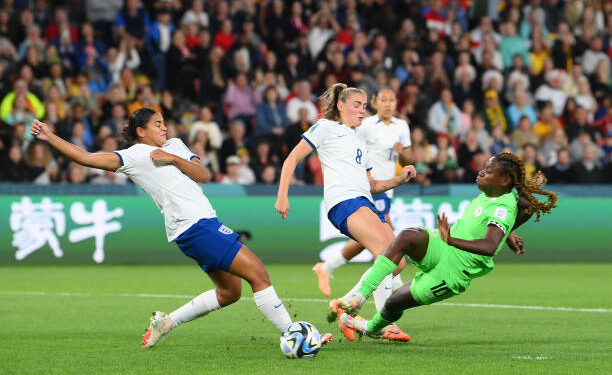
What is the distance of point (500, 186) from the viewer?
323 inches

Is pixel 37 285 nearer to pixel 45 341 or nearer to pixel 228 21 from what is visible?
pixel 45 341

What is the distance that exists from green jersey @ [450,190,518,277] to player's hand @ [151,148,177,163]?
2197 mm

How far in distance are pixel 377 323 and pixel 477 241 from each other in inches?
45.8

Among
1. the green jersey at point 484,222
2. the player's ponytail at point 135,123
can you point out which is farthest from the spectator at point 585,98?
the player's ponytail at point 135,123

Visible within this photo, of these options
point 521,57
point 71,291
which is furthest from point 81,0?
point 71,291

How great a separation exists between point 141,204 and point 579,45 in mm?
11777

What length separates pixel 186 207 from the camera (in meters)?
7.98

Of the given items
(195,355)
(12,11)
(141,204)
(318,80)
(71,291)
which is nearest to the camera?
(195,355)

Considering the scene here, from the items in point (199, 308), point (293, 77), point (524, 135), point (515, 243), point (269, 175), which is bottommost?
point (269, 175)

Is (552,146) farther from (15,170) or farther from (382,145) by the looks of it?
(382,145)

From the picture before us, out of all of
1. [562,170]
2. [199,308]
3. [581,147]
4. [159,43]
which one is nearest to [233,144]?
[159,43]

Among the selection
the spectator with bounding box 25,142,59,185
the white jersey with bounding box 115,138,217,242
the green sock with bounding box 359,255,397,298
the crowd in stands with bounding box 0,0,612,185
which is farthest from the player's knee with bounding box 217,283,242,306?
the spectator with bounding box 25,142,59,185

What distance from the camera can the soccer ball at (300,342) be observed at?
770cm

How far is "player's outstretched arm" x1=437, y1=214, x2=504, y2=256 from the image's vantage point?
769 cm
